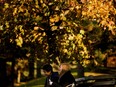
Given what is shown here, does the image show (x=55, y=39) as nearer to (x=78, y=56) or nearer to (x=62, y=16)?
(x=78, y=56)

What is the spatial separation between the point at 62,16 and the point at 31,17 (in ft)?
5.27

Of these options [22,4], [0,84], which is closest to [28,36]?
[22,4]

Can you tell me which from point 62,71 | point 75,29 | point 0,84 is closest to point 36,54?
point 75,29

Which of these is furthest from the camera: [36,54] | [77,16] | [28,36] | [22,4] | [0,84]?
[0,84]

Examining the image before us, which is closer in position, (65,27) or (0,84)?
(65,27)

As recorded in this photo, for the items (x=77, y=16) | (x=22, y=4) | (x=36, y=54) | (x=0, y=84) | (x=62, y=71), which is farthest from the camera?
(x=0, y=84)

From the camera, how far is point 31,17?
1090cm

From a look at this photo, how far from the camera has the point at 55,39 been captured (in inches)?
443

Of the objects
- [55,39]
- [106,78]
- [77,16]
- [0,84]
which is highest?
[77,16]

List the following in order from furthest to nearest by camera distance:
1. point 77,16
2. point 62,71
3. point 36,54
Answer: point 36,54
point 77,16
point 62,71

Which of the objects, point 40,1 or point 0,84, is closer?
point 40,1

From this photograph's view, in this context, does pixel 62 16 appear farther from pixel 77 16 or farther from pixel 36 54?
pixel 36 54

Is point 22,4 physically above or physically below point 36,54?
above

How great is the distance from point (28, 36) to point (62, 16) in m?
1.74
